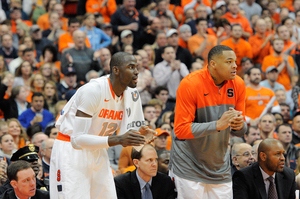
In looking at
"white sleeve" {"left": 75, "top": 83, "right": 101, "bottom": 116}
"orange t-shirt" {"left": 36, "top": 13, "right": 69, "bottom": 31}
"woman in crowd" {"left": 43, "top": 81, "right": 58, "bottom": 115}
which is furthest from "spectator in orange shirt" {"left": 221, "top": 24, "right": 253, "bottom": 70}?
"white sleeve" {"left": 75, "top": 83, "right": 101, "bottom": 116}

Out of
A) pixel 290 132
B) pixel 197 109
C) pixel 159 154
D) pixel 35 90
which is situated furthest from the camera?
pixel 35 90

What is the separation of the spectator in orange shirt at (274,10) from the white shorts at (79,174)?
36.2 feet

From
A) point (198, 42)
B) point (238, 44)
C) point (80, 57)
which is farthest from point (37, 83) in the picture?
point (238, 44)

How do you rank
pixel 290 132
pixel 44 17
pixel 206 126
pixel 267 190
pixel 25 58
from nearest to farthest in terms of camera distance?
pixel 206 126 < pixel 267 190 < pixel 290 132 < pixel 25 58 < pixel 44 17

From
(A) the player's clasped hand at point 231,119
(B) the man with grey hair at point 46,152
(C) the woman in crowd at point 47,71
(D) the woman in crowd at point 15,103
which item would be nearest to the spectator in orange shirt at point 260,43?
(C) the woman in crowd at point 47,71

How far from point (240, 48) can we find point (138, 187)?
6931 millimetres

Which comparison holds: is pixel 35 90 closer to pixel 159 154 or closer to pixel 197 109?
pixel 159 154

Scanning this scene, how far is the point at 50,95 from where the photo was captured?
9.50 metres

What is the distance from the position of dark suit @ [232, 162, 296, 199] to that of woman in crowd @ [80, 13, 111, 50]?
7065 millimetres

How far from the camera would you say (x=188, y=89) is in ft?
14.7

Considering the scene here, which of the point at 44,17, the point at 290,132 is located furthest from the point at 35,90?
the point at 290,132

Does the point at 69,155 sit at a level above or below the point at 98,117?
below

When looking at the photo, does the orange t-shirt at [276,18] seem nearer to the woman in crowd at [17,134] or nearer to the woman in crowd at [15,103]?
the woman in crowd at [15,103]

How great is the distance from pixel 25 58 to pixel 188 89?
6.66m
